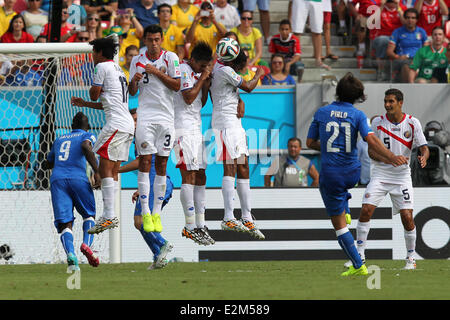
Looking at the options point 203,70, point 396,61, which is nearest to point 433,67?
point 396,61

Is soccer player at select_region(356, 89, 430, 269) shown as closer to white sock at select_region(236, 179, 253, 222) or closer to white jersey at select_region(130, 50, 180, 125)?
white sock at select_region(236, 179, 253, 222)

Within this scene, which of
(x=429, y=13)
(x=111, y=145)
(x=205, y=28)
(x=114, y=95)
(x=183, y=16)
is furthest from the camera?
(x=429, y=13)

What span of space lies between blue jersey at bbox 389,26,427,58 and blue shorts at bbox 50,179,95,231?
971 centimetres

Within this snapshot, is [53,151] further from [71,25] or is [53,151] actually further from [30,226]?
[71,25]

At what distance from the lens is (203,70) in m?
12.1

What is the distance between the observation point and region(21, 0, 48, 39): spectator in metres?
18.7

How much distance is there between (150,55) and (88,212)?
2.22 meters

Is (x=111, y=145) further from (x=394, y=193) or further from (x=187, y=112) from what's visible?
(x=394, y=193)

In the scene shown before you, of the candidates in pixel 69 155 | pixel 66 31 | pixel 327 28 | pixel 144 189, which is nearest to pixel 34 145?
pixel 69 155

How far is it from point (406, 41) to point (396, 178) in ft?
25.5

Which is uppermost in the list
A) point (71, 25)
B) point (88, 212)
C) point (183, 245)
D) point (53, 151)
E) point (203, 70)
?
point (71, 25)

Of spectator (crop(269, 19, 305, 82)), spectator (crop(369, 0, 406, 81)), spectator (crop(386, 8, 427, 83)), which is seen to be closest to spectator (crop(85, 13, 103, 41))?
spectator (crop(269, 19, 305, 82))

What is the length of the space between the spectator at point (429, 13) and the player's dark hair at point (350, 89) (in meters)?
11.0

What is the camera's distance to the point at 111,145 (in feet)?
37.2
